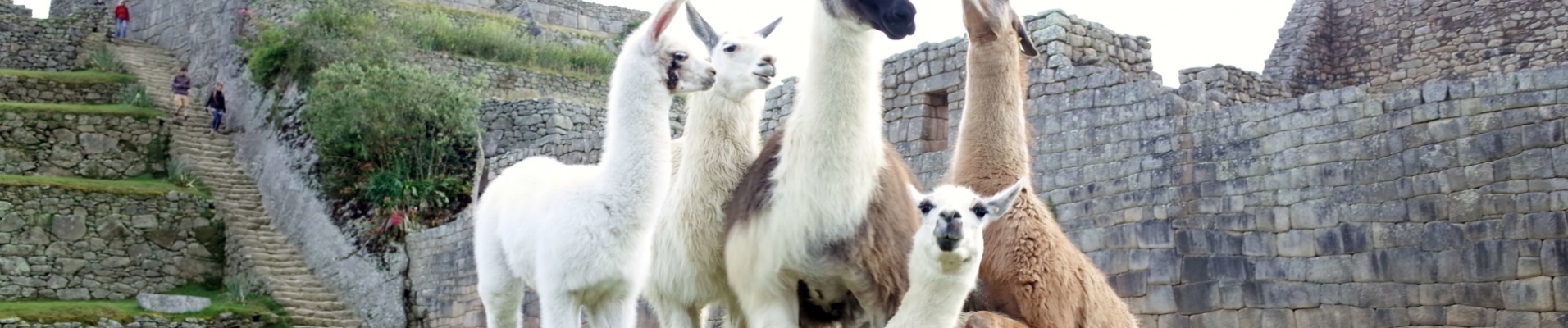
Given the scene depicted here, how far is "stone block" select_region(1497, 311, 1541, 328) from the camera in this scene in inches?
353

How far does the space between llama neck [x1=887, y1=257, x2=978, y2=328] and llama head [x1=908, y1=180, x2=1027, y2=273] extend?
3 centimetres

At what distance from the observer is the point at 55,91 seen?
27.3 meters

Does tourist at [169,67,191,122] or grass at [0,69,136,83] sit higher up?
grass at [0,69,136,83]

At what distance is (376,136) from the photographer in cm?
2114

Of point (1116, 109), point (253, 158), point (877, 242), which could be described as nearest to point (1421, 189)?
point (1116, 109)

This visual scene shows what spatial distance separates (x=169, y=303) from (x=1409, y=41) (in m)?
13.7

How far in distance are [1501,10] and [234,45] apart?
2087cm

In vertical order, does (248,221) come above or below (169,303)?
above

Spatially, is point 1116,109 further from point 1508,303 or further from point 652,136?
point 652,136

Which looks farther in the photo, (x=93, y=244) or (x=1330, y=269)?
(x=93, y=244)

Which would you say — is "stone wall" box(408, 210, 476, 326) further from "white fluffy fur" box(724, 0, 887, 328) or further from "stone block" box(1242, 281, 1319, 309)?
"white fluffy fur" box(724, 0, 887, 328)

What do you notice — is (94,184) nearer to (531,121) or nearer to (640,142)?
(531,121)

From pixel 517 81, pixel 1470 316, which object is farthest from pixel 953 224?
pixel 517 81

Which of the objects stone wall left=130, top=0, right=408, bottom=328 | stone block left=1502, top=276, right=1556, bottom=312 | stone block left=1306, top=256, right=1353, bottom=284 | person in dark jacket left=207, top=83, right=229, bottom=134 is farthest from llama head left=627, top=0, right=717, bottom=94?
person in dark jacket left=207, top=83, right=229, bottom=134
